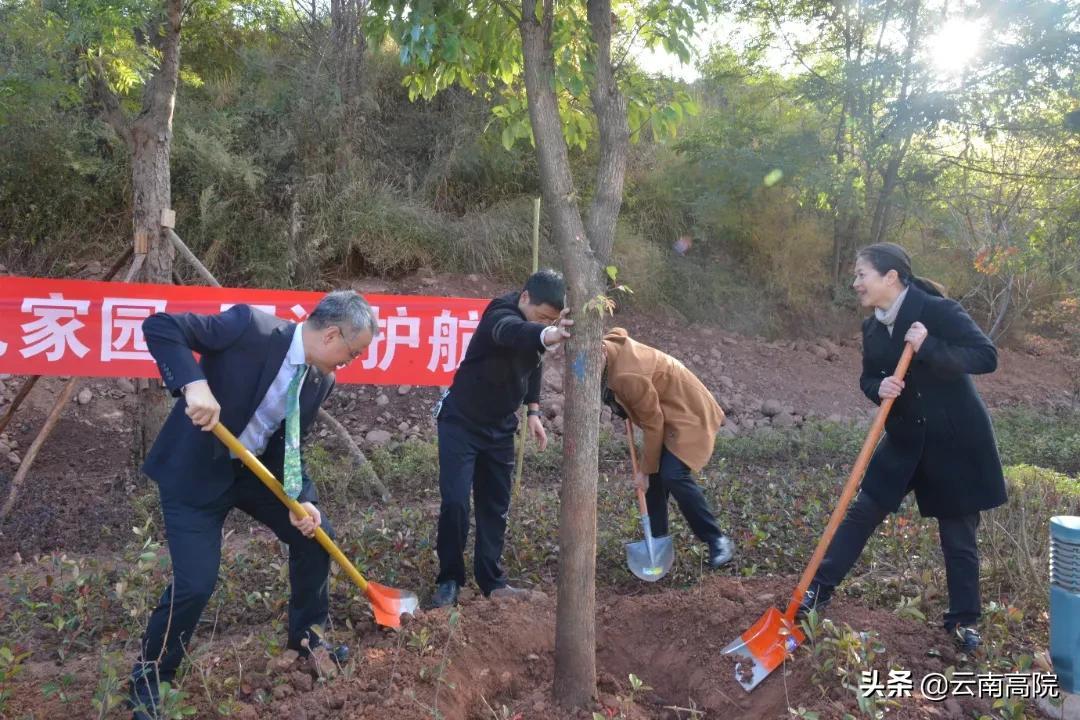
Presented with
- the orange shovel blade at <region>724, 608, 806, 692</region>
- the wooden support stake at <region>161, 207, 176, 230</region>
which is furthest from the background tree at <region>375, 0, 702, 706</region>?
the wooden support stake at <region>161, 207, 176, 230</region>

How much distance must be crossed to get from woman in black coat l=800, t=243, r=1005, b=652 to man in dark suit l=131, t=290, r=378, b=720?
6.89 ft

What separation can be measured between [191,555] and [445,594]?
4.45 feet

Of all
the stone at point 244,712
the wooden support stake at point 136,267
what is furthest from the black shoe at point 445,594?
the wooden support stake at point 136,267

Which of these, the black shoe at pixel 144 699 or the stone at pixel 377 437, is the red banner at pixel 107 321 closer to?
the stone at pixel 377 437

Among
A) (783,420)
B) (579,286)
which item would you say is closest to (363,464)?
(579,286)

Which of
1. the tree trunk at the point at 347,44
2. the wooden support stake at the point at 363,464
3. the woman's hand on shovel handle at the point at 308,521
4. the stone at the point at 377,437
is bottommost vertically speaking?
the stone at the point at 377,437

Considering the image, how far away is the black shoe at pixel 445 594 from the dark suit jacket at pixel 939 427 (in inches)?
77.2

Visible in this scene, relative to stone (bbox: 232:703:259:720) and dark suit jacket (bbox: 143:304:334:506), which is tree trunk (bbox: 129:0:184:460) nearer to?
dark suit jacket (bbox: 143:304:334:506)

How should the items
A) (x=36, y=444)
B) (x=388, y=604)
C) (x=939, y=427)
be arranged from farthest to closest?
(x=36, y=444) → (x=388, y=604) → (x=939, y=427)

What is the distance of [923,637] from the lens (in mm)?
3393

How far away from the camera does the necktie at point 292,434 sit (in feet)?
9.87

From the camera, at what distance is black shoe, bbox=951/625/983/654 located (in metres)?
3.32

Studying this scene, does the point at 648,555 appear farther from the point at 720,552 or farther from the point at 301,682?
the point at 301,682

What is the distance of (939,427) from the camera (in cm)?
341
